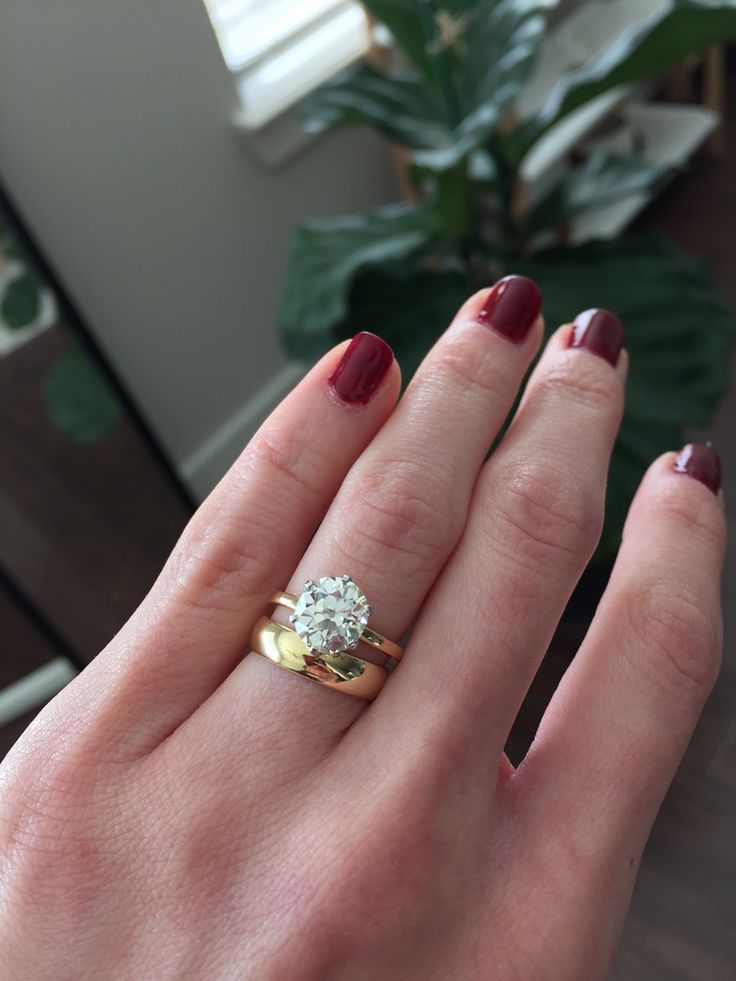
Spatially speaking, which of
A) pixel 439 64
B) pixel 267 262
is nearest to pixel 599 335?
pixel 439 64

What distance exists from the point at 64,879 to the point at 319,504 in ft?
0.81

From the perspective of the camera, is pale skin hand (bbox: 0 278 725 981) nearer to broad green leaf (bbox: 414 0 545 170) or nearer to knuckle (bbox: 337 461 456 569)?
knuckle (bbox: 337 461 456 569)

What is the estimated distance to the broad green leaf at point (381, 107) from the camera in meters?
1.05

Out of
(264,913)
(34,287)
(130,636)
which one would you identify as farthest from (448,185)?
(264,913)

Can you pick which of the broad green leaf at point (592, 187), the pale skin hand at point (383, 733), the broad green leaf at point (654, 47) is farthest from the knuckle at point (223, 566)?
the broad green leaf at point (592, 187)

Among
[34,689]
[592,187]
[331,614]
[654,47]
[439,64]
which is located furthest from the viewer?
[34,689]

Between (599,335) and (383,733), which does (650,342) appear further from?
(383,733)

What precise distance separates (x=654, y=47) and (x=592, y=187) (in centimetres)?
26

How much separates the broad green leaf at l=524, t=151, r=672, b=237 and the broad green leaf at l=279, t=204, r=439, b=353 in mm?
198

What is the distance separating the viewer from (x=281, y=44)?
1.53m

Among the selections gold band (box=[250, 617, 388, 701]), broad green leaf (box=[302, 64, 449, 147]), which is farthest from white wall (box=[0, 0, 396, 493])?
gold band (box=[250, 617, 388, 701])

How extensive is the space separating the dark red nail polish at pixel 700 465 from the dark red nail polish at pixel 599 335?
90 millimetres

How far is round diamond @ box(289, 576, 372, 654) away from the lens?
411 millimetres

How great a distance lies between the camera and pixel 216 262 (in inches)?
60.1
